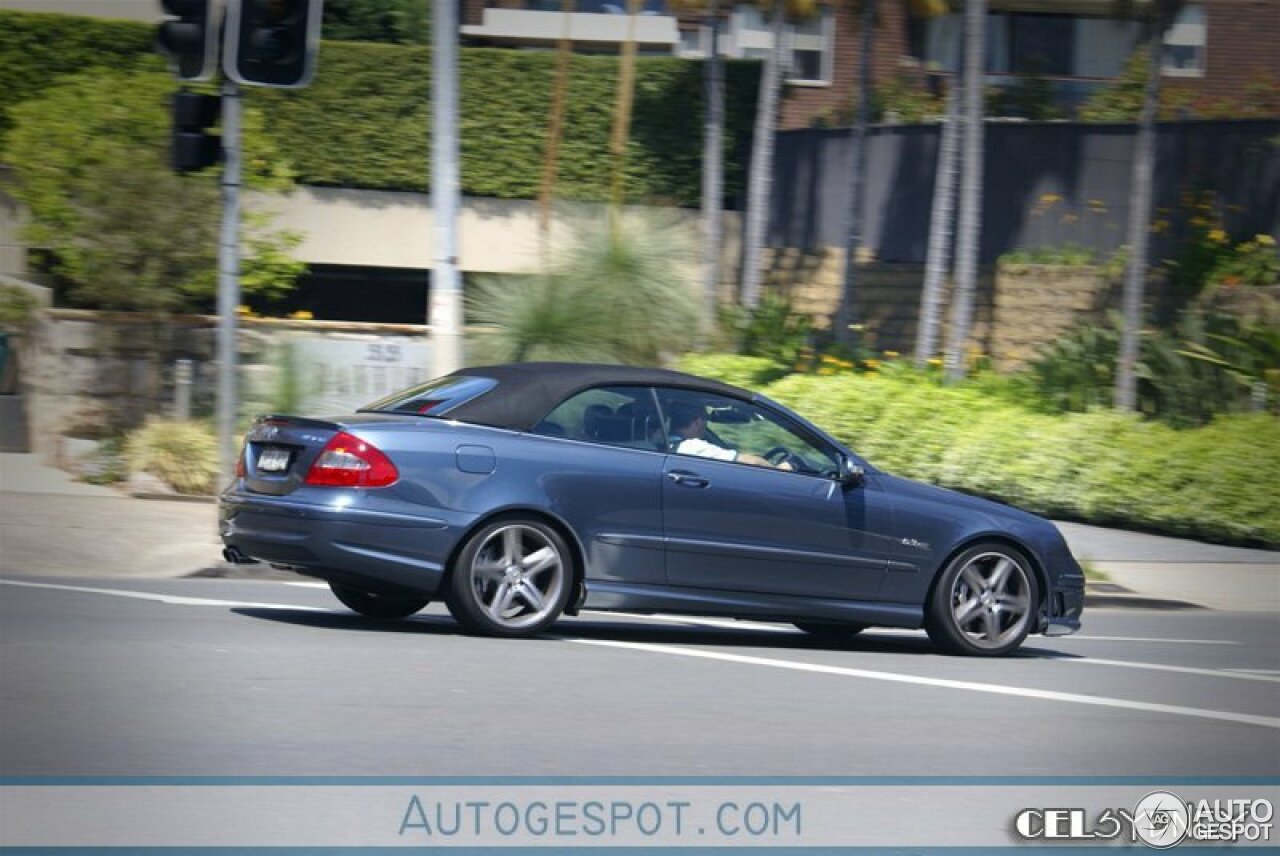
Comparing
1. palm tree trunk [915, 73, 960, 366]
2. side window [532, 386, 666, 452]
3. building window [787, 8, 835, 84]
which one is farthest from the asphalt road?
building window [787, 8, 835, 84]

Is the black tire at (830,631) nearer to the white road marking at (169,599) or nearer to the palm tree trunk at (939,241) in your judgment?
the white road marking at (169,599)

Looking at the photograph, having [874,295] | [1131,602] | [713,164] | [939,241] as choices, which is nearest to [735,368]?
[939,241]

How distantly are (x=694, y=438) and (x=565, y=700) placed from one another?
2.46m

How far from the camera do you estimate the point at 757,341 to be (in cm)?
Answer: 2441

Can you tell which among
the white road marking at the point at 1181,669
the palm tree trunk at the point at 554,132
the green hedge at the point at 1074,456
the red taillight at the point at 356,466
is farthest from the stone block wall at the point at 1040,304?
the red taillight at the point at 356,466

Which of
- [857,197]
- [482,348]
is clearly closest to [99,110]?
[482,348]

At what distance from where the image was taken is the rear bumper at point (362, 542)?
934cm

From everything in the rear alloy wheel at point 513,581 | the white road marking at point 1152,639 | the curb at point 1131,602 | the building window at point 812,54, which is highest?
the building window at point 812,54

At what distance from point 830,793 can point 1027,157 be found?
1958 cm

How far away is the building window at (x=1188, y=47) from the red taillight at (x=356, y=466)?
28.9m

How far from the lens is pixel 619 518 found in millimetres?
9781

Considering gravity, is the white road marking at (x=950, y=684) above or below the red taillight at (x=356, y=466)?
below

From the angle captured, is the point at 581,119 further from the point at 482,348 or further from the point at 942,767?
the point at 942,767

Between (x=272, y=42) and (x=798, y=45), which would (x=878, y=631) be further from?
(x=798, y=45)
